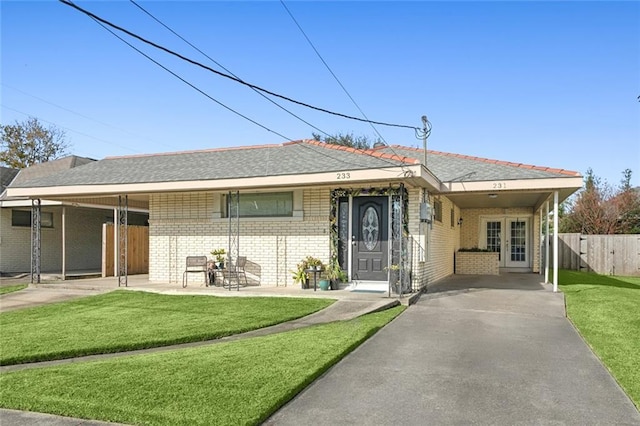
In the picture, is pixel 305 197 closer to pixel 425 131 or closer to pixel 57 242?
pixel 425 131

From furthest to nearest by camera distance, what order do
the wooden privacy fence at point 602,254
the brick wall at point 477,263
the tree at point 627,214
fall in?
the tree at point 627,214
the wooden privacy fence at point 602,254
the brick wall at point 477,263

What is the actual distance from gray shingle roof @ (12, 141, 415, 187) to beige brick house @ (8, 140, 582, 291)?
0.05 meters

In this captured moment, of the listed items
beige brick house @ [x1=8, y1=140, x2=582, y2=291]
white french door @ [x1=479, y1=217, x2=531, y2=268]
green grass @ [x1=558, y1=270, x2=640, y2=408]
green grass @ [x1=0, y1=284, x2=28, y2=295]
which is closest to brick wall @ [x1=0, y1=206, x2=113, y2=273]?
green grass @ [x1=0, y1=284, x2=28, y2=295]

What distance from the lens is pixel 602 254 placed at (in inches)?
821

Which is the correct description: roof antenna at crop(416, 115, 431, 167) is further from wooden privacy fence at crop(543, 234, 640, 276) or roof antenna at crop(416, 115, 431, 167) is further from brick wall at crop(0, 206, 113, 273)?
brick wall at crop(0, 206, 113, 273)

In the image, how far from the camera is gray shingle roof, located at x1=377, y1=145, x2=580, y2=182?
1162 centimetres

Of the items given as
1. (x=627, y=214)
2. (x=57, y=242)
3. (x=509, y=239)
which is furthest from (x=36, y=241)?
(x=627, y=214)

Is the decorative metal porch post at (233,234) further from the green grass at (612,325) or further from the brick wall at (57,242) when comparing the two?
the brick wall at (57,242)

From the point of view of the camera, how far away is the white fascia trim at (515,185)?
11.2 m

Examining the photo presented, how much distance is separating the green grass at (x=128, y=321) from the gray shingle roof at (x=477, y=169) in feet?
18.2

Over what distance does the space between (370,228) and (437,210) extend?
127 inches

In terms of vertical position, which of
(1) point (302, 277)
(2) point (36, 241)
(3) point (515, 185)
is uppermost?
(3) point (515, 185)

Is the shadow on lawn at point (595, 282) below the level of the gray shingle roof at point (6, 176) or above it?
below

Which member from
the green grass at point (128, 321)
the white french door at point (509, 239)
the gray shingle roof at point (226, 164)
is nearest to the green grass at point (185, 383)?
the green grass at point (128, 321)
